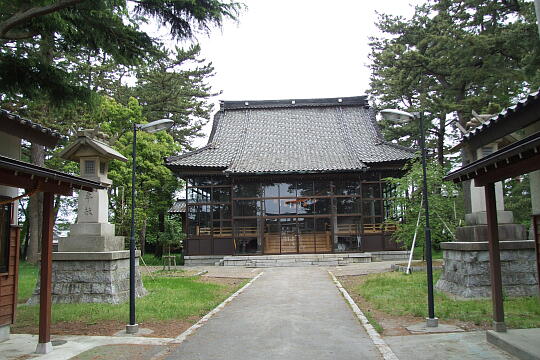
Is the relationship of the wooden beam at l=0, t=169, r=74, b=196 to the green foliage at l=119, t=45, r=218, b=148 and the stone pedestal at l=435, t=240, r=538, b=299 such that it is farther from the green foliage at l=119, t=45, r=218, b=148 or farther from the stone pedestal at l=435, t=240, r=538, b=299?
the green foliage at l=119, t=45, r=218, b=148

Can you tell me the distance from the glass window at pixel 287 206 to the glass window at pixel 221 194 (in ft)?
10.0

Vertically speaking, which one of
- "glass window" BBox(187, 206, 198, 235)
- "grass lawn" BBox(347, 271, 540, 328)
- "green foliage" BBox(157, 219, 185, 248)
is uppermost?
"glass window" BBox(187, 206, 198, 235)

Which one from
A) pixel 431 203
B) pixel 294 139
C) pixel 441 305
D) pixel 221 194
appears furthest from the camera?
pixel 294 139

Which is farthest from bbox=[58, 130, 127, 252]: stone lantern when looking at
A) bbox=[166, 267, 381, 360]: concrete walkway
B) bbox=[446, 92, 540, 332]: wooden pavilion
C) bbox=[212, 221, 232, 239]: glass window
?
bbox=[212, 221, 232, 239]: glass window

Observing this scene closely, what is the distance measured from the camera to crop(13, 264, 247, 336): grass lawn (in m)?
9.36

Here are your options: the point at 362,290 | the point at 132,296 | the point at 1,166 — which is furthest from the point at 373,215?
the point at 1,166

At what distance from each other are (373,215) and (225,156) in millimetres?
9578

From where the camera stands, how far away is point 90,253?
1135 cm

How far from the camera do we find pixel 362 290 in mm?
12961

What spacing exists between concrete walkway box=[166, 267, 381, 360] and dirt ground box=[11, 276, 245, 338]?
0.49 metres

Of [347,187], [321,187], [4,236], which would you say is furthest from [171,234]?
[4,236]

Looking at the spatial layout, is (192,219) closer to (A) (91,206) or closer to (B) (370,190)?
(B) (370,190)

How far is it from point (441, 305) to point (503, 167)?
15.3ft

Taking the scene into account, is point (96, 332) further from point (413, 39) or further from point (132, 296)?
point (413, 39)
